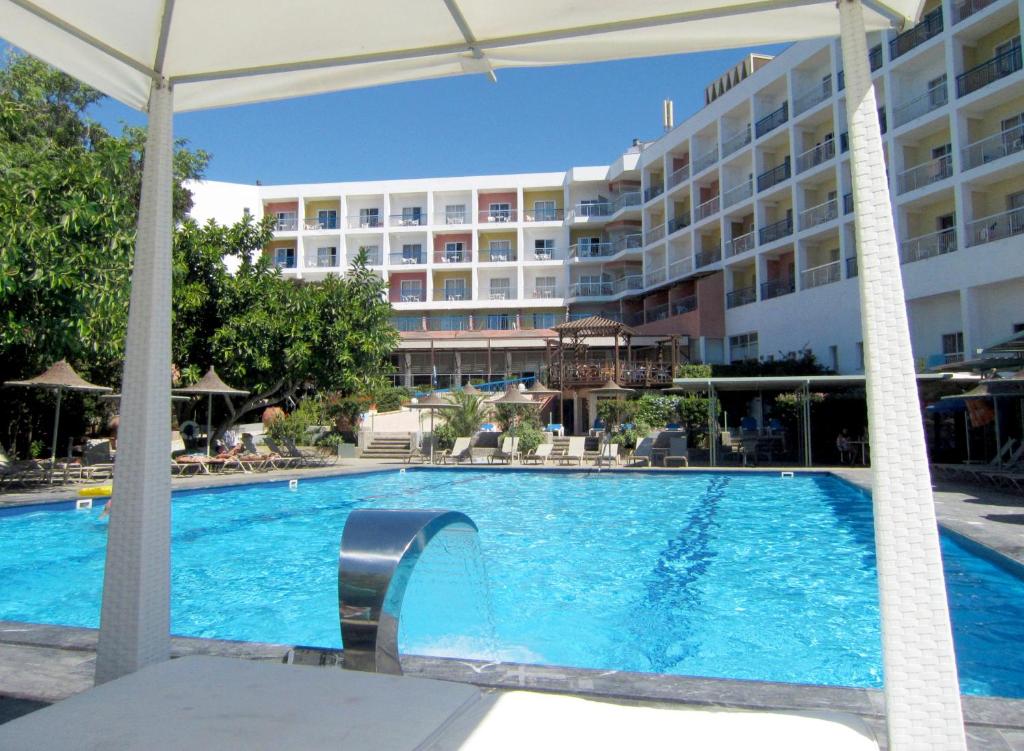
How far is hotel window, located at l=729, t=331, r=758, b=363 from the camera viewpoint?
31.1 m

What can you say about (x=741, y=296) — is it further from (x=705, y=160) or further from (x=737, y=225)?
(x=705, y=160)

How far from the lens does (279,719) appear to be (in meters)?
2.24

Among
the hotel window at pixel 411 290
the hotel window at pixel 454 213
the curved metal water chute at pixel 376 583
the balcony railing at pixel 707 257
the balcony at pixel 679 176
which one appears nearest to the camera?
the curved metal water chute at pixel 376 583

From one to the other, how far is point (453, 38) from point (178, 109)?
4.90 ft

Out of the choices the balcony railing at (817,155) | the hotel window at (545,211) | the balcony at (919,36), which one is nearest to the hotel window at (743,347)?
the balcony railing at (817,155)

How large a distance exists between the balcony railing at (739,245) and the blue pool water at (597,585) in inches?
780

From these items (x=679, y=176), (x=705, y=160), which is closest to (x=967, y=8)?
(x=705, y=160)

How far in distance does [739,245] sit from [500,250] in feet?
56.4

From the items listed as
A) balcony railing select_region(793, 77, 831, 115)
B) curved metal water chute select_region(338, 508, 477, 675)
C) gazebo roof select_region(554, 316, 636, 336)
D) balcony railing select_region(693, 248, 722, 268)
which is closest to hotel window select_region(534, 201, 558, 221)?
balcony railing select_region(693, 248, 722, 268)

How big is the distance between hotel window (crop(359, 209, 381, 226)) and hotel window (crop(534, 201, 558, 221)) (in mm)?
9997

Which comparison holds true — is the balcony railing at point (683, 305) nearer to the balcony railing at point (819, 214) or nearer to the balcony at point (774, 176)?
the balcony at point (774, 176)

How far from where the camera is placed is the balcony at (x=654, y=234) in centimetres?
3809

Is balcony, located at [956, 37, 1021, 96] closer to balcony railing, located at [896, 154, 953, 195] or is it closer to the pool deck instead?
balcony railing, located at [896, 154, 953, 195]

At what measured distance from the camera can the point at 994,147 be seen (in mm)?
20812
